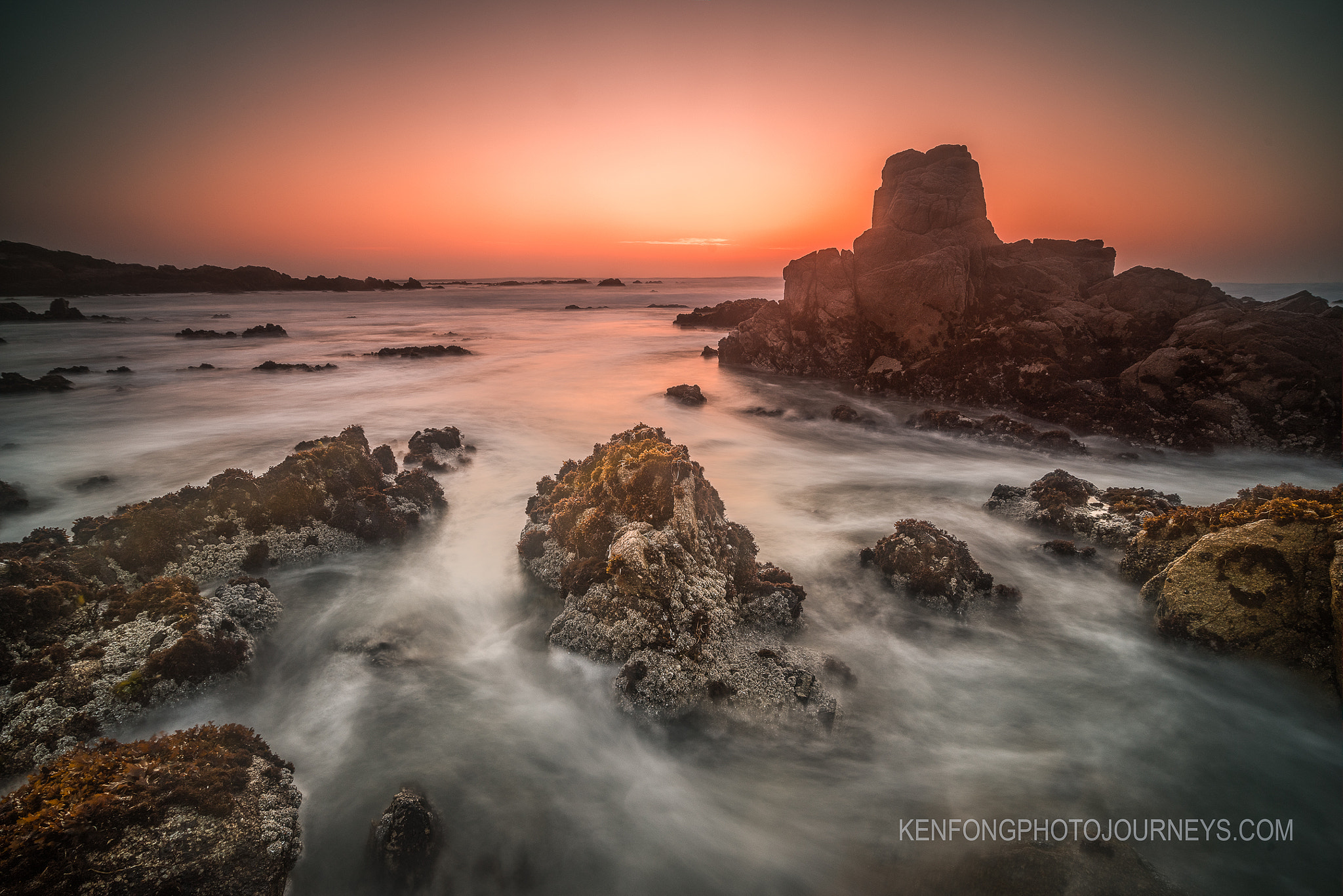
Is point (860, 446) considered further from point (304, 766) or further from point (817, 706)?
point (304, 766)

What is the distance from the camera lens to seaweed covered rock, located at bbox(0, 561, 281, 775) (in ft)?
13.3

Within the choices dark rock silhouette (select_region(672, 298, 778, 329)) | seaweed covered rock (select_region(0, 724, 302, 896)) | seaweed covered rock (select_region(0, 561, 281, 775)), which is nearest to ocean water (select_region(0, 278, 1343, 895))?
seaweed covered rock (select_region(0, 561, 281, 775))

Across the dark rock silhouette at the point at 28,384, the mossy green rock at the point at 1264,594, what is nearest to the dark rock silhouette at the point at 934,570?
the mossy green rock at the point at 1264,594

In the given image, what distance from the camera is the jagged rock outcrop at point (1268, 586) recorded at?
4.98 m

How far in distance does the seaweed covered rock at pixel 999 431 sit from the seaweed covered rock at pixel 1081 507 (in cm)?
391

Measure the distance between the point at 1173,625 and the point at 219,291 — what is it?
336 feet

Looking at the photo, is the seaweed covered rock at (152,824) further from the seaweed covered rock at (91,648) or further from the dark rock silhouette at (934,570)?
Result: the dark rock silhouette at (934,570)

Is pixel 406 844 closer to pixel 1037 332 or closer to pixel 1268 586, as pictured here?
pixel 1268 586

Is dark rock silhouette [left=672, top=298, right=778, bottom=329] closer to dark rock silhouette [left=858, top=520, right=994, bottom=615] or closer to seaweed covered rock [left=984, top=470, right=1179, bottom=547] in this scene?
seaweed covered rock [left=984, top=470, right=1179, bottom=547]

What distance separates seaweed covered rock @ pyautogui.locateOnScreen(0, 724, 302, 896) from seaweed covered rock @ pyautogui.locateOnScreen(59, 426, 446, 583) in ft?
12.2

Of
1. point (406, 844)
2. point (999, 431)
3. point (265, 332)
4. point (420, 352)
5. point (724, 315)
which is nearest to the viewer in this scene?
point (406, 844)

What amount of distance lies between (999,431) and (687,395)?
9137 mm

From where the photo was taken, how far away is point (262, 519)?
7184mm

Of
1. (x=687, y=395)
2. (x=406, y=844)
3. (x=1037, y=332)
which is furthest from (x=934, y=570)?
(x=1037, y=332)
